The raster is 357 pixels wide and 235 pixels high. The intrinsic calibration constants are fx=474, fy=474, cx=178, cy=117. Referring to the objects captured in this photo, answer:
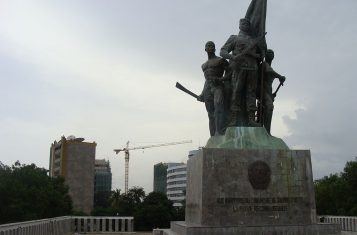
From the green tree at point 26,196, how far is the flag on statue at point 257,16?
19268mm

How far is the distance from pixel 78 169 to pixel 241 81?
57.9 meters

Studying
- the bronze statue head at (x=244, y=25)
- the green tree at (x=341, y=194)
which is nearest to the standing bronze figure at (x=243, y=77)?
the bronze statue head at (x=244, y=25)

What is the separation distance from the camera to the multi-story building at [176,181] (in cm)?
9631

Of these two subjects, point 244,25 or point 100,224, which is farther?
point 100,224

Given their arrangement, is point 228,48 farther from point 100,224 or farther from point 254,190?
point 100,224

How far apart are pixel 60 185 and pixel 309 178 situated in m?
31.0

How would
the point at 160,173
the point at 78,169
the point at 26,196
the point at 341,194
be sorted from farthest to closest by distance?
the point at 160,173
the point at 78,169
the point at 341,194
the point at 26,196

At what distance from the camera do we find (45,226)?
15703 mm

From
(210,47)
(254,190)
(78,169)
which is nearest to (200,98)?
(210,47)

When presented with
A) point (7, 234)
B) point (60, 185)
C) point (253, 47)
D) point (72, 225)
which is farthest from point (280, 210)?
point (60, 185)

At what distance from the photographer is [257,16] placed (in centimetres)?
1286

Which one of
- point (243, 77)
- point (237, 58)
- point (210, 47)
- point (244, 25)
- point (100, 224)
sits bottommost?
point (100, 224)

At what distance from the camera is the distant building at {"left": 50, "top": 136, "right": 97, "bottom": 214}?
216ft

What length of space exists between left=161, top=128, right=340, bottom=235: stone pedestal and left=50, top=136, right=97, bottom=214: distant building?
5664cm
